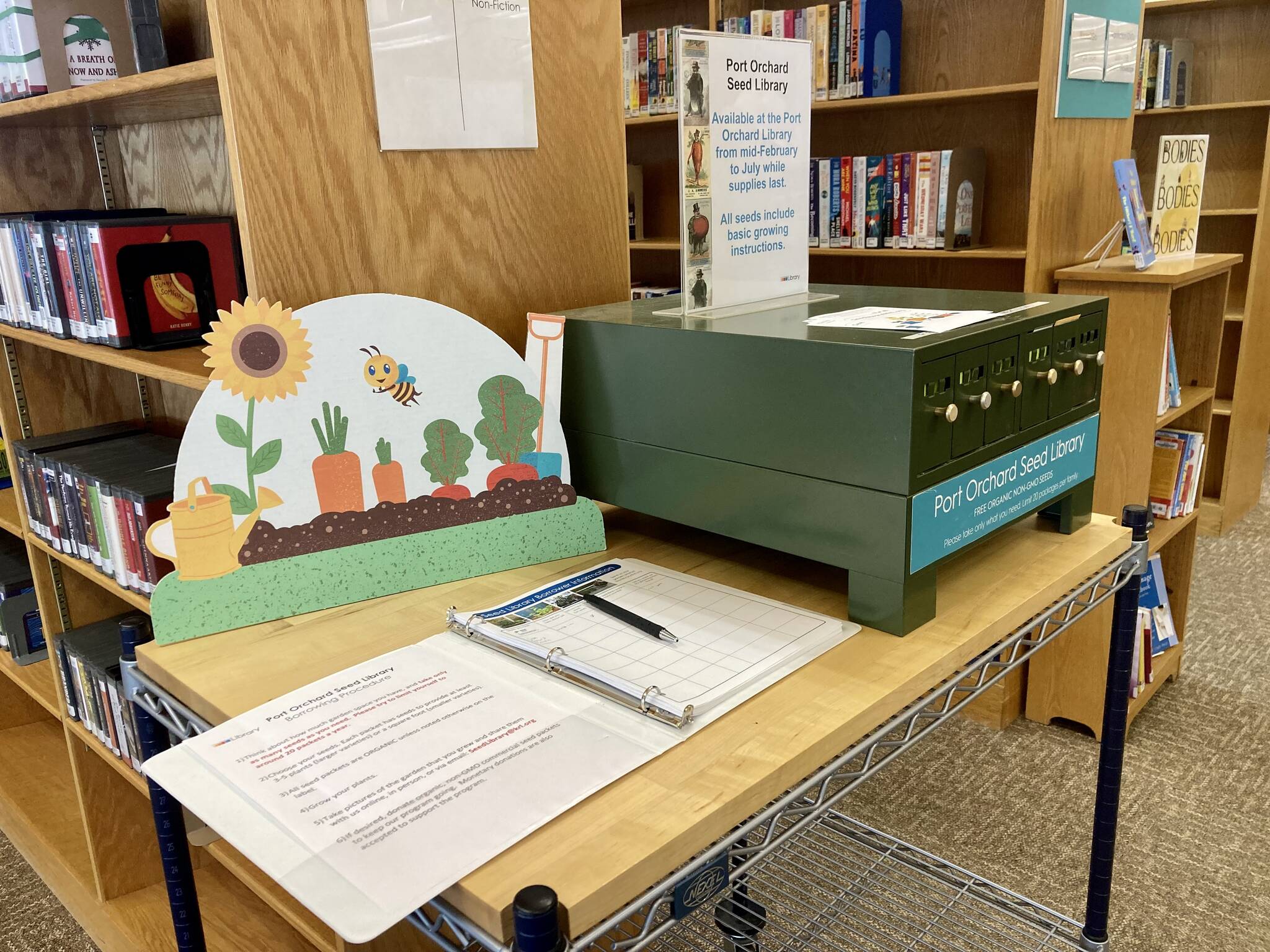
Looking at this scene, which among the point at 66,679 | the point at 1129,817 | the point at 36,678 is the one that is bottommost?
the point at 1129,817

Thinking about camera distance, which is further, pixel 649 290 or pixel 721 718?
pixel 649 290

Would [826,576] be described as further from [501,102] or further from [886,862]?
[886,862]

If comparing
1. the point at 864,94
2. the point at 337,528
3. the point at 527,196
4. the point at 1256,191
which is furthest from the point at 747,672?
the point at 1256,191

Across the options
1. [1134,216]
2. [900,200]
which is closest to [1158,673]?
[1134,216]

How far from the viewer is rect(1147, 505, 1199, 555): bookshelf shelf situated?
2.35m

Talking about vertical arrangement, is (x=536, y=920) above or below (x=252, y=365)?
below

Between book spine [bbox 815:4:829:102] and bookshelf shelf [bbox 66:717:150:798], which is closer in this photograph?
bookshelf shelf [bbox 66:717:150:798]

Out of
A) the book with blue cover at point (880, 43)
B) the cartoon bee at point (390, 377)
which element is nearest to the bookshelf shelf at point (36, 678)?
the cartoon bee at point (390, 377)

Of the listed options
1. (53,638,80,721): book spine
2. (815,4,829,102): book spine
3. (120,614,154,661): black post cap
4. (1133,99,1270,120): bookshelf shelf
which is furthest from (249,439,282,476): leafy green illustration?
(1133,99,1270,120): bookshelf shelf

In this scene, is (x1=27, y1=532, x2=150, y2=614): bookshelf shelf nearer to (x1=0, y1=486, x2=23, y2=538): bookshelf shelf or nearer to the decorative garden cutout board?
(x1=0, y1=486, x2=23, y2=538): bookshelf shelf

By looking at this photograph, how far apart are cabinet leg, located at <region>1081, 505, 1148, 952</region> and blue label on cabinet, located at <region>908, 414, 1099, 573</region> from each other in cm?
11

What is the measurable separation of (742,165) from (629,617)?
58 centimetres

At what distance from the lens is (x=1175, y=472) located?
235 cm

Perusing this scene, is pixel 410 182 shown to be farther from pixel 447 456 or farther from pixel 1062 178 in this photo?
pixel 1062 178
